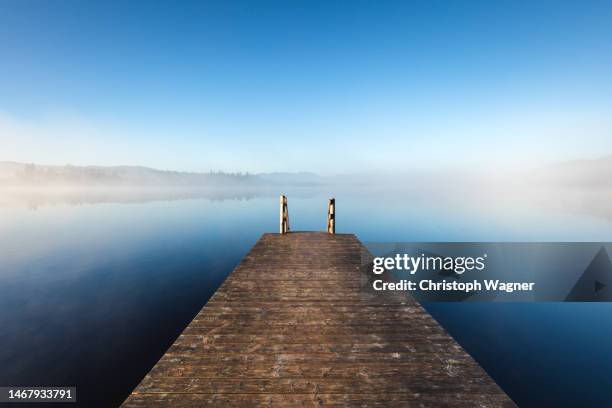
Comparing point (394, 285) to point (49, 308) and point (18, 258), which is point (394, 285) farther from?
point (18, 258)

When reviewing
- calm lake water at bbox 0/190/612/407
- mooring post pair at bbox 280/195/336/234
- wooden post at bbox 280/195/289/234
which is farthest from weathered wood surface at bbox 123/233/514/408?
wooden post at bbox 280/195/289/234

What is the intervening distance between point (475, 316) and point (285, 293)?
8.52 metres

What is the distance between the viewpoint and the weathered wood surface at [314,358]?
3320 millimetres

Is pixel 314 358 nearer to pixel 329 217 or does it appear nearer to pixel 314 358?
pixel 314 358

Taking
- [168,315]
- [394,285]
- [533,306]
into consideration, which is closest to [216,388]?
[394,285]

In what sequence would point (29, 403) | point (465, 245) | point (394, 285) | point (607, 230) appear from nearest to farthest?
1. point (29, 403)
2. point (394, 285)
3. point (465, 245)
4. point (607, 230)

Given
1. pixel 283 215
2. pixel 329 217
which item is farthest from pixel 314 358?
pixel 283 215

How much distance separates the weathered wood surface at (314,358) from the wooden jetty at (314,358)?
0.6 inches

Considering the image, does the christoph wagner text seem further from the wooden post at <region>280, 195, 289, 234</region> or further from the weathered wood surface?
the weathered wood surface

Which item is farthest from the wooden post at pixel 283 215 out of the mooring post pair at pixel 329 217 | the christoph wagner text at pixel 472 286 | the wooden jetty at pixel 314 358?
the wooden jetty at pixel 314 358

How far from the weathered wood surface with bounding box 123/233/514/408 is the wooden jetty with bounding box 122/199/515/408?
0.05 feet

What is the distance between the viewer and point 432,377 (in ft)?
12.0

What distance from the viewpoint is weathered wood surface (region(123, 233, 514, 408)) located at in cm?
332

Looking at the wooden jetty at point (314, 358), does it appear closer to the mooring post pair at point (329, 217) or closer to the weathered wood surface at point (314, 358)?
the weathered wood surface at point (314, 358)
